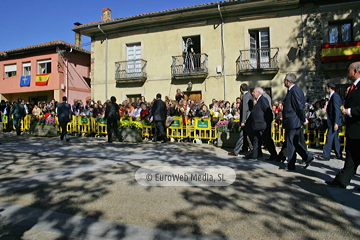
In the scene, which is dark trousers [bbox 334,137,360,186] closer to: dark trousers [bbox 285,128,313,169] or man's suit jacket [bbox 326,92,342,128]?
dark trousers [bbox 285,128,313,169]

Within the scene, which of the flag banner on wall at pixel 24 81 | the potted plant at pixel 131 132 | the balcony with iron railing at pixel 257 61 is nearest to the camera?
the potted plant at pixel 131 132

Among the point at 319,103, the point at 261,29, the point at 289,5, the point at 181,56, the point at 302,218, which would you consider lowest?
the point at 302,218

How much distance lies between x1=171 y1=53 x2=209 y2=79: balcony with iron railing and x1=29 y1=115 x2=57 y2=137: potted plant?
24.5ft

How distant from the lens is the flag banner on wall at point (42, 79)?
2292 cm

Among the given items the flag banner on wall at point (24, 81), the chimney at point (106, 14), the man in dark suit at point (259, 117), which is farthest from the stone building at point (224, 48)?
the man in dark suit at point (259, 117)

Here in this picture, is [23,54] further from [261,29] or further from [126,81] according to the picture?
[261,29]

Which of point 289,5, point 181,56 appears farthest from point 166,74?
point 289,5

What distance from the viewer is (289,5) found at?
47.7 feet

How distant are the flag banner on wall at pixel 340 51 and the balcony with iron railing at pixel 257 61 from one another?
2.30 m

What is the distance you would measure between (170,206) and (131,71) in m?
15.9

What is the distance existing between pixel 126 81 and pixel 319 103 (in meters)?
12.1

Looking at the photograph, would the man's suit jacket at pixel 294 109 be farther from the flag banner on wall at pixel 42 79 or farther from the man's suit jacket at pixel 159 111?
the flag banner on wall at pixel 42 79

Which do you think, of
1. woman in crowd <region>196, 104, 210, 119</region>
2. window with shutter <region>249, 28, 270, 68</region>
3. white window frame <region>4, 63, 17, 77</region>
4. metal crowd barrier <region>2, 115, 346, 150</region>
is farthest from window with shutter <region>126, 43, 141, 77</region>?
white window frame <region>4, 63, 17, 77</region>

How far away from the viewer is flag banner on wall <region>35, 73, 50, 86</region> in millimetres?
22916
